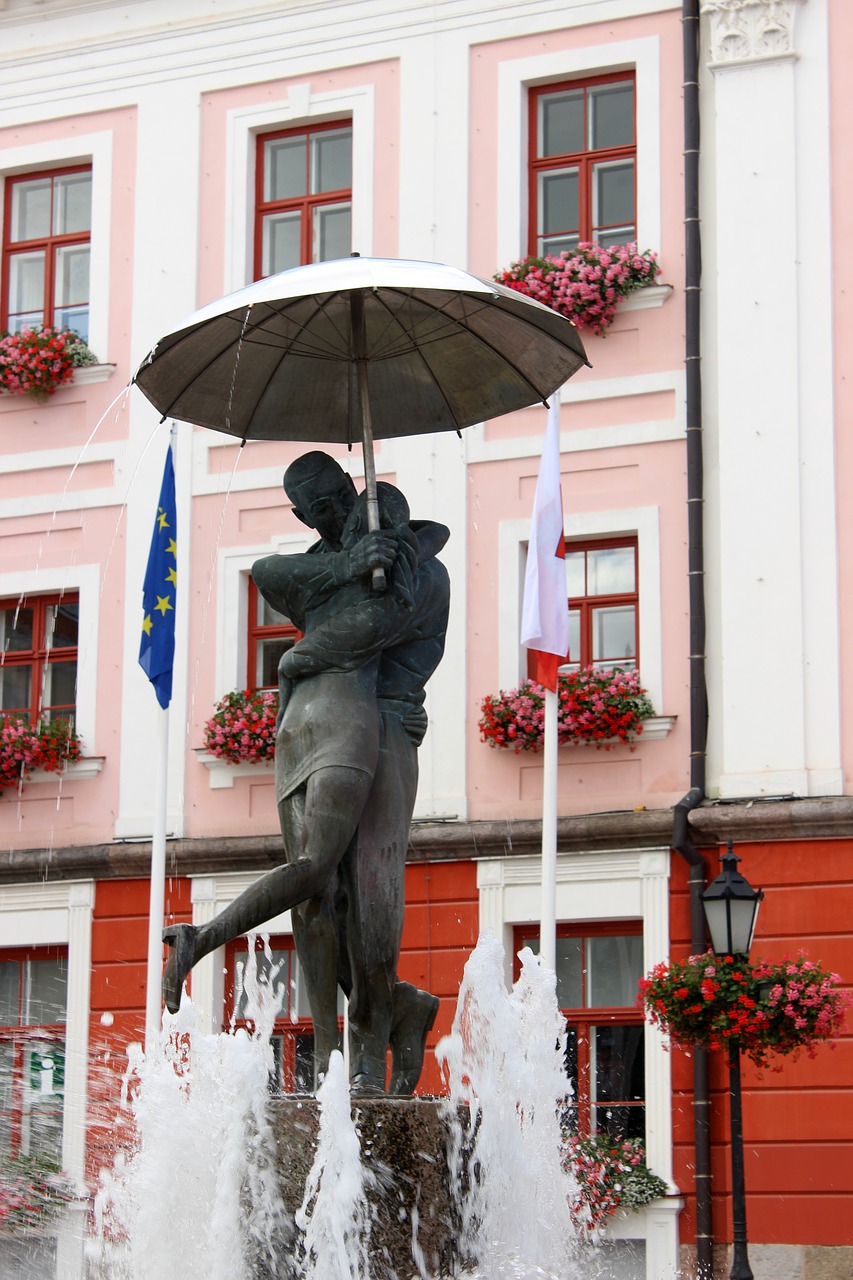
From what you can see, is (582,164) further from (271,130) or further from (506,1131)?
(506,1131)

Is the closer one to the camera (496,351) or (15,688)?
(496,351)

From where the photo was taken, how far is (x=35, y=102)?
69.1 ft

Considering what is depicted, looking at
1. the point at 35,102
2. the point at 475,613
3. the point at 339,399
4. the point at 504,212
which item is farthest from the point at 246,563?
the point at 339,399

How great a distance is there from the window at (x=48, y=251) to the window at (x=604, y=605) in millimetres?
5214

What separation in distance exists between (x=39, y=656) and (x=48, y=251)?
368 centimetres

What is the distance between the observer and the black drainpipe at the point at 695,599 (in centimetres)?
1636

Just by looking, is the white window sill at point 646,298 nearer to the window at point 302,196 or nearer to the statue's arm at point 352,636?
the window at point 302,196

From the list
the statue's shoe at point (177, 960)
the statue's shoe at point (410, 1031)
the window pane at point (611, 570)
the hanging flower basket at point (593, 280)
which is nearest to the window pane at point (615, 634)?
the window pane at point (611, 570)

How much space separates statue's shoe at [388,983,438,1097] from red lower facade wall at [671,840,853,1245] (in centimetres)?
840

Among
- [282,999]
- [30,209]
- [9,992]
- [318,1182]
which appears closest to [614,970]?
[282,999]

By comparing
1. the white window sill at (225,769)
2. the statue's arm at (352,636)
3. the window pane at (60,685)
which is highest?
the window pane at (60,685)

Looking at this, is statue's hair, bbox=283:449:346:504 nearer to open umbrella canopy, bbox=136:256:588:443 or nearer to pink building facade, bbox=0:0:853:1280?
open umbrella canopy, bbox=136:256:588:443

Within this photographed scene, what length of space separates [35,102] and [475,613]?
6.61 meters

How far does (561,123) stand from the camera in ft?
62.8
